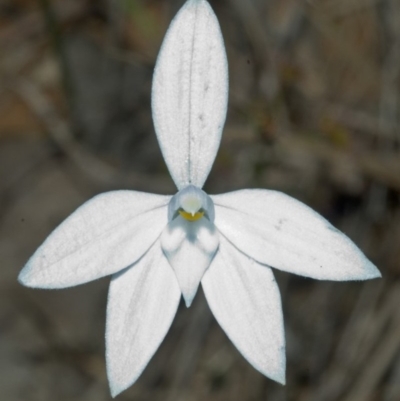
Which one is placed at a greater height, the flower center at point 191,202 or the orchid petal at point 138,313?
the flower center at point 191,202

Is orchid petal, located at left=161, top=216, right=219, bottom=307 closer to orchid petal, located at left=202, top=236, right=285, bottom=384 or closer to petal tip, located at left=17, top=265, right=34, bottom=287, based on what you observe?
orchid petal, located at left=202, top=236, right=285, bottom=384

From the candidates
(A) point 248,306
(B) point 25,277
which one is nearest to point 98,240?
(B) point 25,277

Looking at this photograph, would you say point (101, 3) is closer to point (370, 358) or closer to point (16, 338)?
point (16, 338)

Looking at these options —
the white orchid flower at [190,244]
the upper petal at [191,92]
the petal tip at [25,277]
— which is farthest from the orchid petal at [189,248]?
the petal tip at [25,277]

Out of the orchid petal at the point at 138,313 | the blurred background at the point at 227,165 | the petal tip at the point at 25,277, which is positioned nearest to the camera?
the petal tip at the point at 25,277

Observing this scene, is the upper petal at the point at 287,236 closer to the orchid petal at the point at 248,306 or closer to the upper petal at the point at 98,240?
the orchid petal at the point at 248,306

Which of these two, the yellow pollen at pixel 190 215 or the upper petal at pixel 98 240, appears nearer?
the upper petal at pixel 98 240

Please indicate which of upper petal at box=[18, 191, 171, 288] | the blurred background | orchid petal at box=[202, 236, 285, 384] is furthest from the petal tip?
the blurred background
